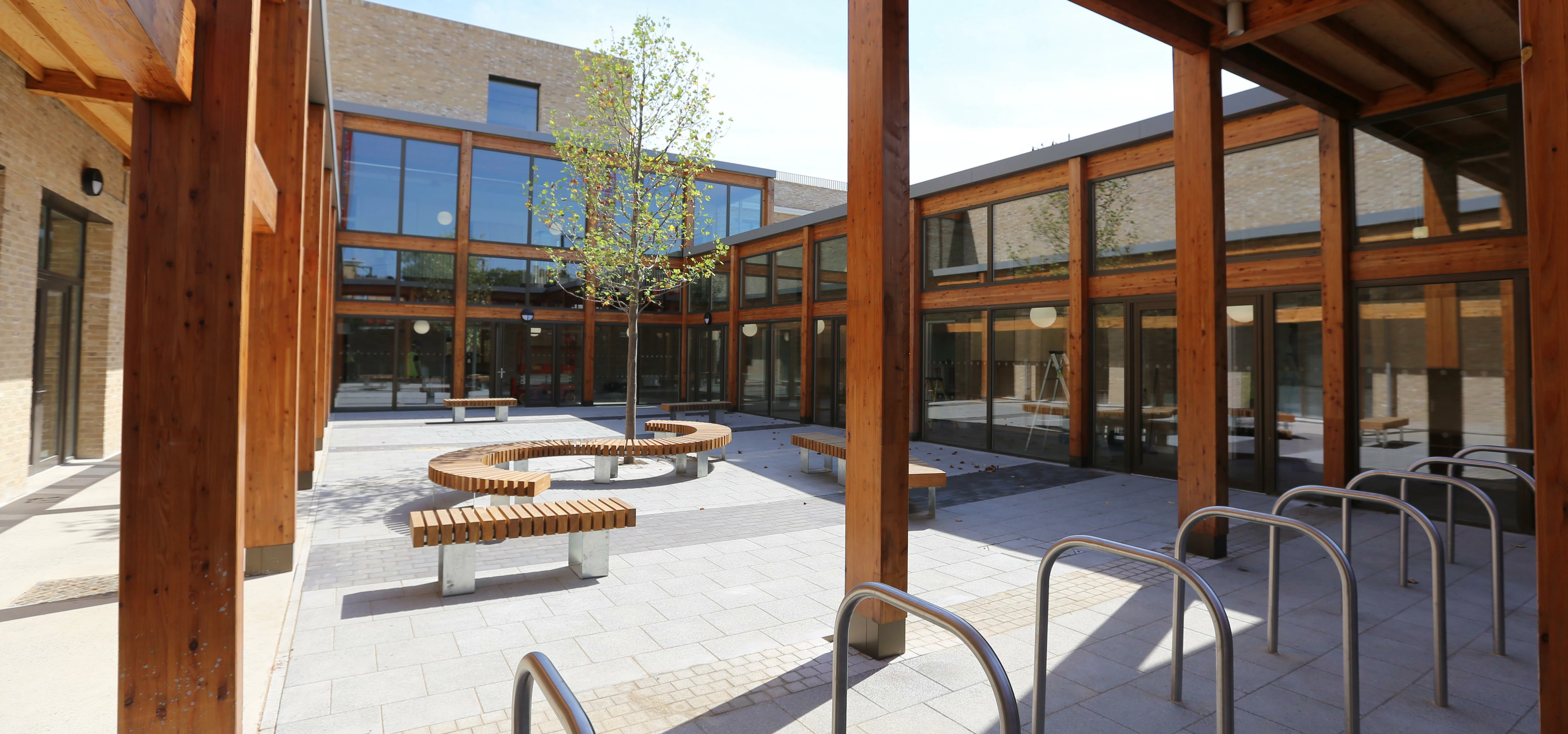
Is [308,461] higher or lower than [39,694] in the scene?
higher

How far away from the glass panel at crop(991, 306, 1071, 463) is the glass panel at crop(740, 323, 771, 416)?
7.91 m

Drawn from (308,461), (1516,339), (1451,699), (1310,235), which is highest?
(1310,235)

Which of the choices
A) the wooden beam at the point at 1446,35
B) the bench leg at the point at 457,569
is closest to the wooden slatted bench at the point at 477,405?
the bench leg at the point at 457,569

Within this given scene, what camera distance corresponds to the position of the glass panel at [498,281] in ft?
69.1

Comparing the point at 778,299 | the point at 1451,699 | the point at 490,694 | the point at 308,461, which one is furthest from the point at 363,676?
the point at 778,299

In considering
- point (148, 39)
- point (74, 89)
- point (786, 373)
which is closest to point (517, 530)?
point (148, 39)

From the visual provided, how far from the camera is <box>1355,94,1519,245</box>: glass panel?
7375 millimetres

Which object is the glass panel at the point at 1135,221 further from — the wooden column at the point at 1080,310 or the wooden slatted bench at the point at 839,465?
the wooden slatted bench at the point at 839,465

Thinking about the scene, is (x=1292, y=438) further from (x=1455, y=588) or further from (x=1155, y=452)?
(x=1455, y=588)

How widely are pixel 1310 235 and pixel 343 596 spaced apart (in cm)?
1069

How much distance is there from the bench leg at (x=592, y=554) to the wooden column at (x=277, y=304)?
2.21m

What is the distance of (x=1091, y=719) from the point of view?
Result: 3.39 meters

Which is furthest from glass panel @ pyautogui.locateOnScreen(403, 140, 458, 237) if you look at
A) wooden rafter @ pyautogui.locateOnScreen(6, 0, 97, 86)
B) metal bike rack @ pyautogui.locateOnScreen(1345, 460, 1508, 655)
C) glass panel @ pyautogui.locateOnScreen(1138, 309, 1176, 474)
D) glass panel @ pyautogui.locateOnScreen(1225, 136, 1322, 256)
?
metal bike rack @ pyautogui.locateOnScreen(1345, 460, 1508, 655)

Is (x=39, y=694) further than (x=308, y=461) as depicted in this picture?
No
